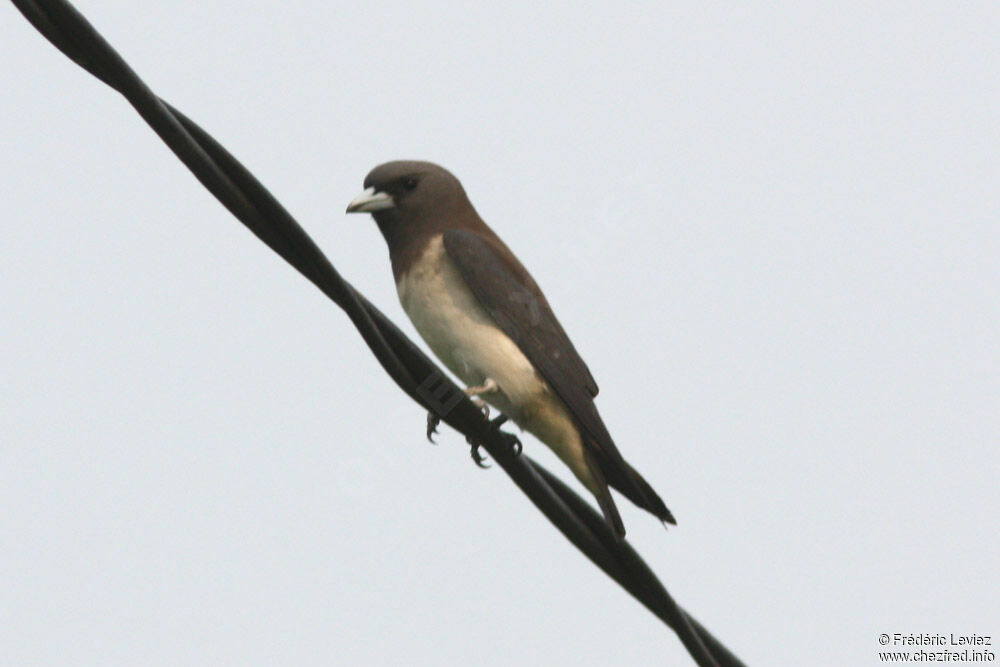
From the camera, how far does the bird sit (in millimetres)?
5340

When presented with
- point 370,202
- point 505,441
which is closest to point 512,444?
point 505,441

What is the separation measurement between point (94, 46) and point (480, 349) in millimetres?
2780

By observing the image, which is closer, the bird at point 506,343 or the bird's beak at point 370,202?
the bird at point 506,343

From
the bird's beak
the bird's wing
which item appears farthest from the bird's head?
the bird's wing

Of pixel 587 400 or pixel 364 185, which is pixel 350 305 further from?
pixel 364 185

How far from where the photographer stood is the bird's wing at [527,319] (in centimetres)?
539

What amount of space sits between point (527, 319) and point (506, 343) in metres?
A: 0.18

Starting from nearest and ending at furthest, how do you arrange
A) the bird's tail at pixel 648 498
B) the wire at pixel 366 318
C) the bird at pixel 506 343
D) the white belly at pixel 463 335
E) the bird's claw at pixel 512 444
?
1. the wire at pixel 366 318
2. the bird's claw at pixel 512 444
3. the bird's tail at pixel 648 498
4. the bird at pixel 506 343
5. the white belly at pixel 463 335

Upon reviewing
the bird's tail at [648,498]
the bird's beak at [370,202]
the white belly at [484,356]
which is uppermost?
the bird's beak at [370,202]

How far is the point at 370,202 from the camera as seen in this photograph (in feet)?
19.7

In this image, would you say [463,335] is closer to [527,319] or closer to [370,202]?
[527,319]

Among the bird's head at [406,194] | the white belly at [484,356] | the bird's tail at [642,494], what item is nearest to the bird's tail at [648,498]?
the bird's tail at [642,494]

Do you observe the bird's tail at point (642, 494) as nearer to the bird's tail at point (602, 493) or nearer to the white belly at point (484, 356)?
the bird's tail at point (602, 493)

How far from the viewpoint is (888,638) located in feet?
19.3
